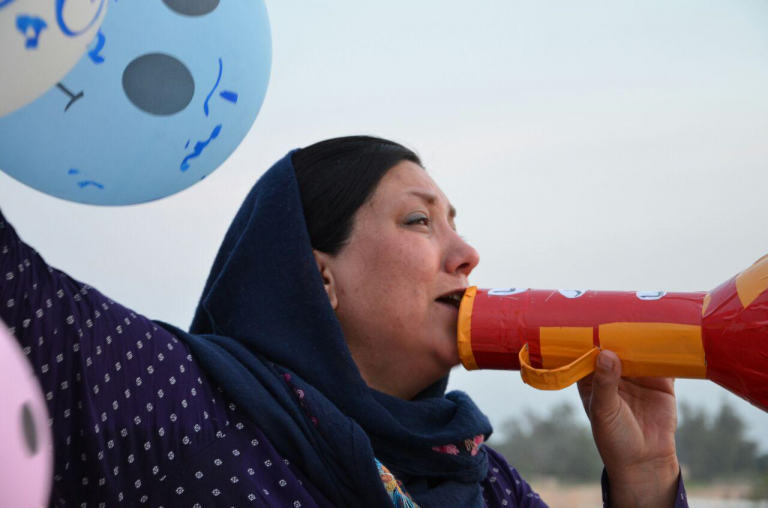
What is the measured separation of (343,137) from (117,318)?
89 centimetres

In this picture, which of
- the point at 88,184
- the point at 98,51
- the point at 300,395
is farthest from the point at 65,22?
the point at 300,395

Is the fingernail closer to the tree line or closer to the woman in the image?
the woman

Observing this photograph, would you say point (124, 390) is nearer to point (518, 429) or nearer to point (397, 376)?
point (397, 376)

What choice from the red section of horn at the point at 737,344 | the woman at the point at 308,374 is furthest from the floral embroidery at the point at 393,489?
the red section of horn at the point at 737,344

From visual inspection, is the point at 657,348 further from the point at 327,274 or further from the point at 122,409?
the point at 122,409

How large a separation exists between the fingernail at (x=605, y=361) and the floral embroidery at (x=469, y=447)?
16.1 inches

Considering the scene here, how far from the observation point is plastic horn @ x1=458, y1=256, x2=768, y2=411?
4.99 feet

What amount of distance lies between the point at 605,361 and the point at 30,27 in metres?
1.18

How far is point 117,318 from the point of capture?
148 cm

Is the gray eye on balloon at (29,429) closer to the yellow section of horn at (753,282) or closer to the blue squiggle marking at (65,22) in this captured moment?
the blue squiggle marking at (65,22)

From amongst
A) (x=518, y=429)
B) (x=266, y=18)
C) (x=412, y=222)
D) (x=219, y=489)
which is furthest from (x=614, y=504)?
(x=518, y=429)

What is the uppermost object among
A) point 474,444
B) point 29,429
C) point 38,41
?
point 38,41

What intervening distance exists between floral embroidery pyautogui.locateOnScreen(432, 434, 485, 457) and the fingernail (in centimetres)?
41

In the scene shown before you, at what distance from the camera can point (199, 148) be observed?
1.75 meters
